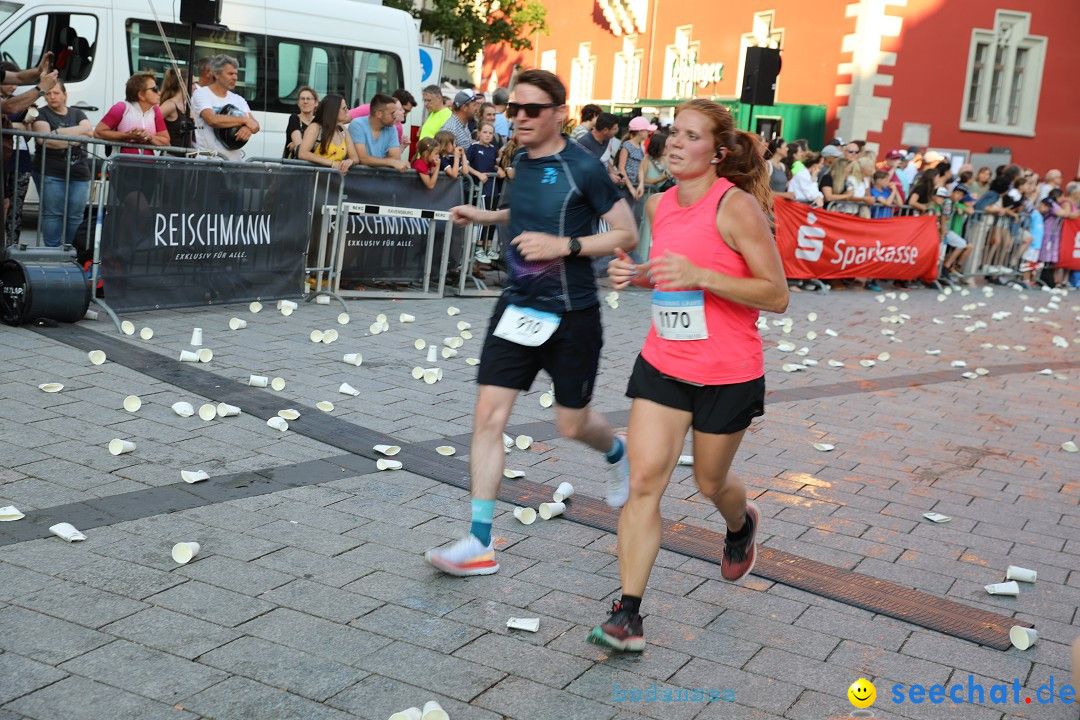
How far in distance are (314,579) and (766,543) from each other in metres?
2.00

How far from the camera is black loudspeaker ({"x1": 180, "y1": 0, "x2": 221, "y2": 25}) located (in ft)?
37.2

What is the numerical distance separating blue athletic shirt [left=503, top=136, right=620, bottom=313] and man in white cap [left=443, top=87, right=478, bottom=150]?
8.23m

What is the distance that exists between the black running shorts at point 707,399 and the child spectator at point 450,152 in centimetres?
799

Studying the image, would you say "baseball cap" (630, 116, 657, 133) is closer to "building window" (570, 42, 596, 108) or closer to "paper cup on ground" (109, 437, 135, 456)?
"paper cup on ground" (109, 437, 135, 456)

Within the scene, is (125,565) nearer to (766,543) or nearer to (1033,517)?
(766,543)

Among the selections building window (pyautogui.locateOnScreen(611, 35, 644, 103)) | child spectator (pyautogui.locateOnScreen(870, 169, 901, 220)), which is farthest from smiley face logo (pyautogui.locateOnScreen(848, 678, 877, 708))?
building window (pyautogui.locateOnScreen(611, 35, 644, 103))

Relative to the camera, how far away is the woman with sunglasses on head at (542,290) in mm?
4434

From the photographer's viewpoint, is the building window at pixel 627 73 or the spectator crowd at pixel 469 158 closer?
the spectator crowd at pixel 469 158

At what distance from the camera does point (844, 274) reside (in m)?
16.3

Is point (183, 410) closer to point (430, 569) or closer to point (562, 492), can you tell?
point (562, 492)

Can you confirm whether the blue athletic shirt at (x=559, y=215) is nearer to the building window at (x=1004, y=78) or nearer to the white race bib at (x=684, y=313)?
the white race bib at (x=684, y=313)

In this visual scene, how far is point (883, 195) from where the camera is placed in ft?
56.1

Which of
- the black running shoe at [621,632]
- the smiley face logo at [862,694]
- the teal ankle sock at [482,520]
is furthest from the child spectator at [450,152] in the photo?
the smiley face logo at [862,694]

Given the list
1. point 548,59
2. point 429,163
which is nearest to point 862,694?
point 429,163
